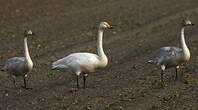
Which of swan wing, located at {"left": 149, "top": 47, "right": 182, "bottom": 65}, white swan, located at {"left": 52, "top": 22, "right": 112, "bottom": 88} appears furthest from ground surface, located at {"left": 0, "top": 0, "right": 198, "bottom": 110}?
swan wing, located at {"left": 149, "top": 47, "right": 182, "bottom": 65}

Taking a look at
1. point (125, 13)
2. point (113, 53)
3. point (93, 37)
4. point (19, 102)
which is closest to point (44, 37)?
point (93, 37)

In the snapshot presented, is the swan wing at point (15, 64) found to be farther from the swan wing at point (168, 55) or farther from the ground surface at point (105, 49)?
the swan wing at point (168, 55)

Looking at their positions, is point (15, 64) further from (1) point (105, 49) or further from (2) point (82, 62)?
(1) point (105, 49)

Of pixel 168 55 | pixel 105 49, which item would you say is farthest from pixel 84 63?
pixel 105 49

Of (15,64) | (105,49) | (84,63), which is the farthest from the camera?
(105,49)

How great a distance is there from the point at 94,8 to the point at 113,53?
452 inches

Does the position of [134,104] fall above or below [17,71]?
below

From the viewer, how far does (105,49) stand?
59.4 ft

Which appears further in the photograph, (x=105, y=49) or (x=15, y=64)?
(x=105, y=49)

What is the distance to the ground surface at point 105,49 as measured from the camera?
11.4 metres

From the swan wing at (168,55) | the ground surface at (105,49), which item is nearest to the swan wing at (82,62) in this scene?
the ground surface at (105,49)

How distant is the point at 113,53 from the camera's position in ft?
56.6

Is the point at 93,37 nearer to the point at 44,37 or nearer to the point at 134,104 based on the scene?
the point at 44,37

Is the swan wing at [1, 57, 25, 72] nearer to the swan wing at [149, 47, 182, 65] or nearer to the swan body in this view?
the swan body
